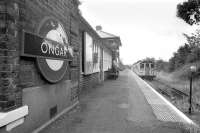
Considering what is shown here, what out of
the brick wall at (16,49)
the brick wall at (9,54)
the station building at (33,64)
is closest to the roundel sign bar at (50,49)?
the station building at (33,64)

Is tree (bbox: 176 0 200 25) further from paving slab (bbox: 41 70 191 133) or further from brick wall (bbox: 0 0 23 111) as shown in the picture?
brick wall (bbox: 0 0 23 111)

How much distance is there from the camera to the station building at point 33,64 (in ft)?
8.34

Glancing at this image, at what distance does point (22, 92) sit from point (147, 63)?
22.6m

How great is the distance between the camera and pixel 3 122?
8.00 feet

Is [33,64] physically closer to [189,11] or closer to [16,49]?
[16,49]

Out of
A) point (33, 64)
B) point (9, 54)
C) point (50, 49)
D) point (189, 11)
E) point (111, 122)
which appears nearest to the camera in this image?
point (9, 54)

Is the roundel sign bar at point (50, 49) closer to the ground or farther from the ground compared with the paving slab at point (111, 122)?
farther from the ground

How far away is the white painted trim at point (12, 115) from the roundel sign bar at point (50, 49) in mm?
→ 880

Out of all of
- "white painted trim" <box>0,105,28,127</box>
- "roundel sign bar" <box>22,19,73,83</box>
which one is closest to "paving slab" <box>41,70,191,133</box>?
"white painted trim" <box>0,105,28,127</box>

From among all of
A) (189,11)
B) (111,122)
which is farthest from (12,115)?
(189,11)

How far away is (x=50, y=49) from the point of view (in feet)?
12.2

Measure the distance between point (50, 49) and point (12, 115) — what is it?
5.29ft

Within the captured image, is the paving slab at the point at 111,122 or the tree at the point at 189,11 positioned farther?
the tree at the point at 189,11

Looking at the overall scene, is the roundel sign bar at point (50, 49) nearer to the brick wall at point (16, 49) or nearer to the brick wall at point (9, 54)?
the brick wall at point (16, 49)
